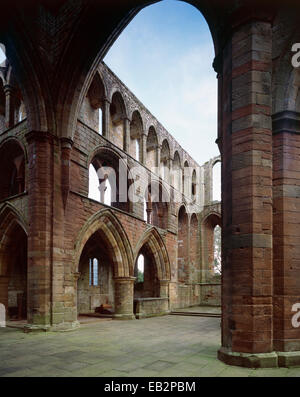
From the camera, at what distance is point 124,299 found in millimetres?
12258

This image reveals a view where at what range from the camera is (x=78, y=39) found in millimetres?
9523

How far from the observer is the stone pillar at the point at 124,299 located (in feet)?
39.5

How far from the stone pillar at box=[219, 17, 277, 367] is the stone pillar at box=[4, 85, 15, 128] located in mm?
9221

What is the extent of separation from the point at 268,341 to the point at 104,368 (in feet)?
7.17

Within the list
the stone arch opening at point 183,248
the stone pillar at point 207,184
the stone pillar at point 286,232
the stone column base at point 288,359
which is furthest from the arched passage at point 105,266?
the stone pillar at point 207,184

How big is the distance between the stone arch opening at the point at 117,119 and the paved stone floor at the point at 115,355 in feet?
28.1

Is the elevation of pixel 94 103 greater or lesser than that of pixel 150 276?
greater

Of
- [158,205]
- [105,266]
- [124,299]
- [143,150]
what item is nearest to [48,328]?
[124,299]

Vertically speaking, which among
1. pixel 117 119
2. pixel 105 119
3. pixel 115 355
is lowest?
pixel 115 355

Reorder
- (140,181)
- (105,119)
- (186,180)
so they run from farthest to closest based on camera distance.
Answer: (186,180) < (140,181) < (105,119)

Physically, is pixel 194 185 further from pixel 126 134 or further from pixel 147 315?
pixel 147 315

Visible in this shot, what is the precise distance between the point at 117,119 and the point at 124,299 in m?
7.49

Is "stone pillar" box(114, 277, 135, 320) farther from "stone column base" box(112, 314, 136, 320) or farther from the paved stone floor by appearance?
the paved stone floor

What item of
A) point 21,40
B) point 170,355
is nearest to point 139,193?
point 21,40
